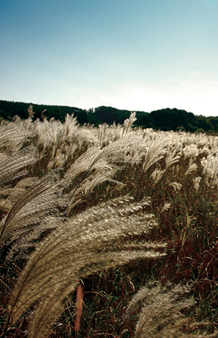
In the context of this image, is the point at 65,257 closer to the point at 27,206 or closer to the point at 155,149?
the point at 27,206

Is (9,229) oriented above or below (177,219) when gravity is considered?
above

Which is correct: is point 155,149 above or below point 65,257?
above

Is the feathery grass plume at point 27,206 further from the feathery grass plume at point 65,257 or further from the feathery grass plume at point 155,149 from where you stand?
the feathery grass plume at point 155,149

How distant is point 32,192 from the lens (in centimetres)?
55

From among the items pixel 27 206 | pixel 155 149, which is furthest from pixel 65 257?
pixel 155 149

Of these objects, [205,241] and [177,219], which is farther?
[177,219]

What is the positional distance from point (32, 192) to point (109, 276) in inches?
35.3

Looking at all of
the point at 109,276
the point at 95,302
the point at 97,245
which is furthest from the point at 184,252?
the point at 97,245

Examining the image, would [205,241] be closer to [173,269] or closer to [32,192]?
[173,269]

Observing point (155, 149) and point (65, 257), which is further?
point (155, 149)

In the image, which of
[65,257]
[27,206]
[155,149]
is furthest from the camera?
[155,149]

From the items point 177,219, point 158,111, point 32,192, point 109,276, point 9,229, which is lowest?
point 109,276

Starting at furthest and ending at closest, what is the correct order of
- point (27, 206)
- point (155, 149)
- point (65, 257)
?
point (155, 149) < point (27, 206) < point (65, 257)

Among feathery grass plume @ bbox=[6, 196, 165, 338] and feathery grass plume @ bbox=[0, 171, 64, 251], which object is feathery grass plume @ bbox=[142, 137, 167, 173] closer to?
feathery grass plume @ bbox=[0, 171, 64, 251]
